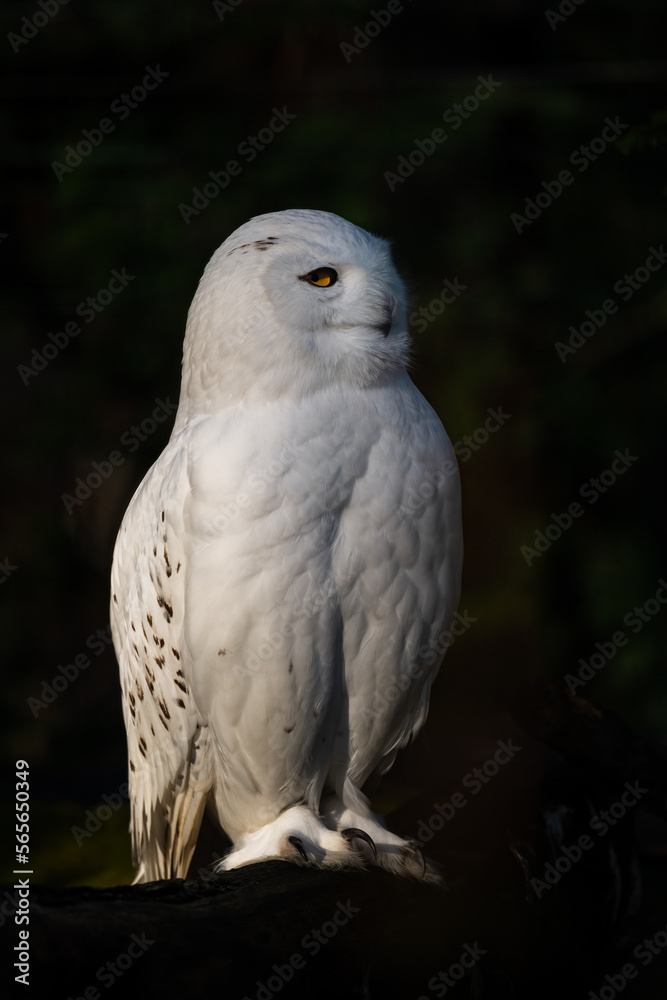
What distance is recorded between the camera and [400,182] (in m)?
3.26

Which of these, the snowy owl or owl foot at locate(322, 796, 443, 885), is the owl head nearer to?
the snowy owl

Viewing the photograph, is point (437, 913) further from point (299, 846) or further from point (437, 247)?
point (437, 247)

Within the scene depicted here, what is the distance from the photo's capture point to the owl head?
1532 millimetres

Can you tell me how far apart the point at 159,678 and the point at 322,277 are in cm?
79

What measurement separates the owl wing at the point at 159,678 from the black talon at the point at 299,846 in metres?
0.23

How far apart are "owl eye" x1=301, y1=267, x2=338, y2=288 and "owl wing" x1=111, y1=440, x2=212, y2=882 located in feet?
1.22

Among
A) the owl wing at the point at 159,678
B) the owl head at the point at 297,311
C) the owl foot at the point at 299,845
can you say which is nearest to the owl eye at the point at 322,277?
the owl head at the point at 297,311

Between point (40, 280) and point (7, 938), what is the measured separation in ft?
8.83

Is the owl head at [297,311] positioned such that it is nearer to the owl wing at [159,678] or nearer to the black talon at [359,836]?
the owl wing at [159,678]

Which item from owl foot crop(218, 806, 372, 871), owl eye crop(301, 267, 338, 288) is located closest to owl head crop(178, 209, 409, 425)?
owl eye crop(301, 267, 338, 288)

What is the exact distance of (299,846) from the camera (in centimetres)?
159

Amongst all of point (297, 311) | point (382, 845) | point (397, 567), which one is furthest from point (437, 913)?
point (297, 311)

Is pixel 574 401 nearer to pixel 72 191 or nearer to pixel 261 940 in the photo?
pixel 72 191

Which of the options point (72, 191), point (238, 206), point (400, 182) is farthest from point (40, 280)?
point (400, 182)
